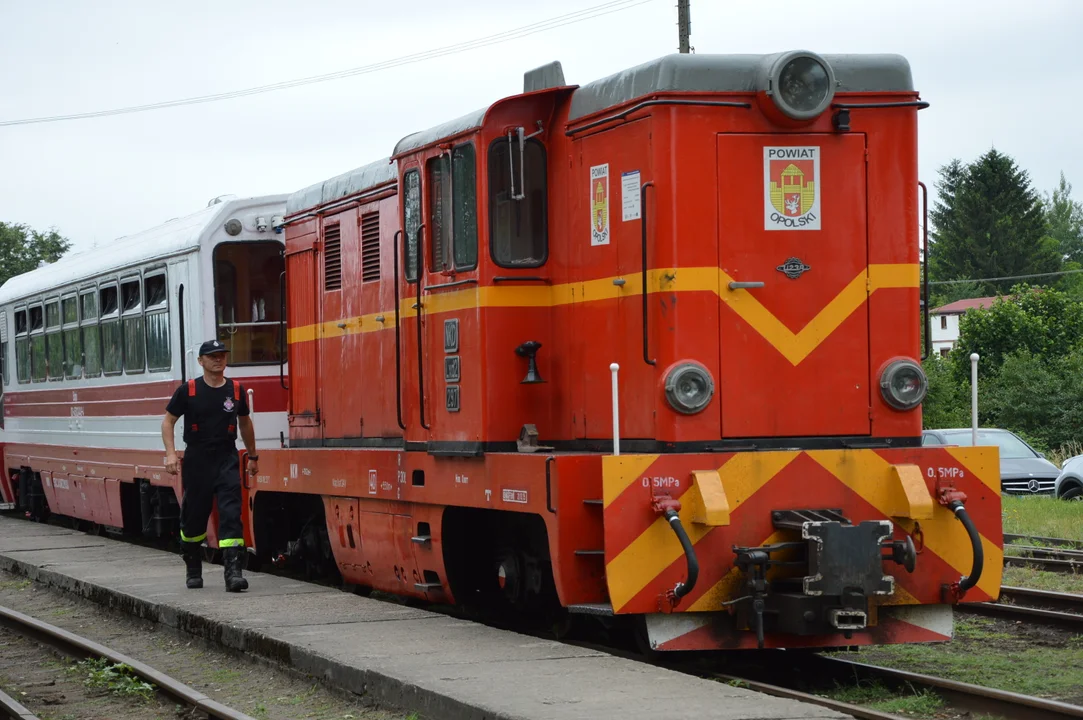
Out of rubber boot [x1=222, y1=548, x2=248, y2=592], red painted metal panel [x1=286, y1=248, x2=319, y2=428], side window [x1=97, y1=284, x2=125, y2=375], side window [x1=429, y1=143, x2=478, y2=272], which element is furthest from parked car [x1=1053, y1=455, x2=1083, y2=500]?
side window [x1=429, y1=143, x2=478, y2=272]

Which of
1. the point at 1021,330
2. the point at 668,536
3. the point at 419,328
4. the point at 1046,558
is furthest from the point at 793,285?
the point at 1021,330

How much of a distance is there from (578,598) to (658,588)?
560 mm

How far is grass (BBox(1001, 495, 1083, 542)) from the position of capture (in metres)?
16.6

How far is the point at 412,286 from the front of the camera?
9.52 m

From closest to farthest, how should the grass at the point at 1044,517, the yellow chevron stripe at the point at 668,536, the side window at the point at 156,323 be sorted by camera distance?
1. the yellow chevron stripe at the point at 668,536
2. the side window at the point at 156,323
3. the grass at the point at 1044,517

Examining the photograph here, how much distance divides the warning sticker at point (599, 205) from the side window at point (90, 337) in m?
9.76

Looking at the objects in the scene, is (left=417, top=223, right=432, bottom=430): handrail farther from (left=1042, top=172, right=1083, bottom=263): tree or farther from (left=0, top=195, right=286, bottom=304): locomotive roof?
(left=1042, top=172, right=1083, bottom=263): tree

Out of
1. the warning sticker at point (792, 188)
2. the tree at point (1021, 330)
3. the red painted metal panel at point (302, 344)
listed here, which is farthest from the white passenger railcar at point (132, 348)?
the tree at point (1021, 330)

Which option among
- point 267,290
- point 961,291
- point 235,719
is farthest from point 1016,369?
point 961,291

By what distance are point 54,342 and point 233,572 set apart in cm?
880

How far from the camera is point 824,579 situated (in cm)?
714

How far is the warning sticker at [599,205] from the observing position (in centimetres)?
821

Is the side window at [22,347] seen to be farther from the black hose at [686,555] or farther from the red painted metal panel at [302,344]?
the black hose at [686,555]

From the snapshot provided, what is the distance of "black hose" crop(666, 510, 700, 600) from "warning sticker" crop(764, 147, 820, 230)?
175 cm
